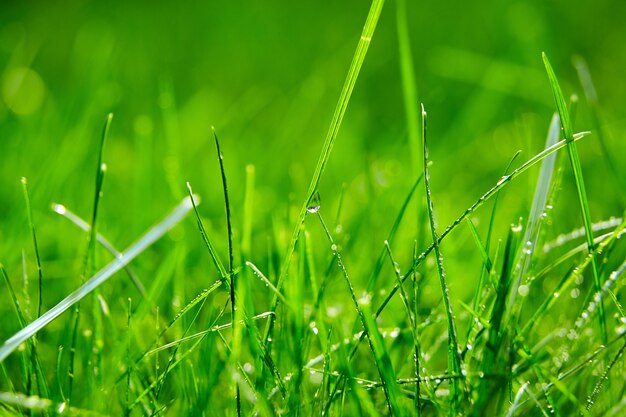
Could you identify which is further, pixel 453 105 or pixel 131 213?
pixel 453 105

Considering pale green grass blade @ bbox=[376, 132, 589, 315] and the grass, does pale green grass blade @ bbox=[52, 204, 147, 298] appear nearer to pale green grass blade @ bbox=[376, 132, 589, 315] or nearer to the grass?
the grass

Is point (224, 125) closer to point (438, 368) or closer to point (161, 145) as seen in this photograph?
point (161, 145)

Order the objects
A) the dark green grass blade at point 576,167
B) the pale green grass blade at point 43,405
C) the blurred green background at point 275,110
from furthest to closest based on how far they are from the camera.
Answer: the blurred green background at point 275,110 < the dark green grass blade at point 576,167 < the pale green grass blade at point 43,405

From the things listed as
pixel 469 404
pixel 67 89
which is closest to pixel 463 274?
pixel 469 404

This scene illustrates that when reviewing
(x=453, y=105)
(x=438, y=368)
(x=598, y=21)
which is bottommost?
(x=438, y=368)

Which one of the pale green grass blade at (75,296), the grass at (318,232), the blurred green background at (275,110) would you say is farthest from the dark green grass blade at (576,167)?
the pale green grass blade at (75,296)

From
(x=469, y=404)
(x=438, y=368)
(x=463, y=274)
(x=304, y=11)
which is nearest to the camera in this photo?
(x=469, y=404)

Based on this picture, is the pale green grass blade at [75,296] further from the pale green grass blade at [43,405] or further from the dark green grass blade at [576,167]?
the dark green grass blade at [576,167]

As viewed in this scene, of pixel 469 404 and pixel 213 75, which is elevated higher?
pixel 213 75
